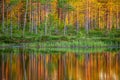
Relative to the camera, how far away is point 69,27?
68438 millimetres

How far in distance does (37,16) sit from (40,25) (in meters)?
5.69

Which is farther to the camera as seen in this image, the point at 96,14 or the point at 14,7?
the point at 96,14

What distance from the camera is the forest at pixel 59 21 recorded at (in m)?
54.2

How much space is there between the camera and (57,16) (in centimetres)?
7206

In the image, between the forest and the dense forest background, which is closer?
the forest

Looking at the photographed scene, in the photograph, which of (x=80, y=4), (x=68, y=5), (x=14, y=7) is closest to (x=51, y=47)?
(x=68, y=5)

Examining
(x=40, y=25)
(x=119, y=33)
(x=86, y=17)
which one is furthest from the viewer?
(x=86, y=17)

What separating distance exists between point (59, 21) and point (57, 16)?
103 inches

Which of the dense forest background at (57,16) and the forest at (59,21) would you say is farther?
the dense forest background at (57,16)

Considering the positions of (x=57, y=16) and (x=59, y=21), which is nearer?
(x=59, y=21)

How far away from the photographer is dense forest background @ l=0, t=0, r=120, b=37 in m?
62.0

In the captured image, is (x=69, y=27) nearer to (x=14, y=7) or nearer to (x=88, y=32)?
(x=88, y=32)

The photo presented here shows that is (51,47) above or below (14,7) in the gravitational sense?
below

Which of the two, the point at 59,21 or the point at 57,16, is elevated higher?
the point at 57,16
